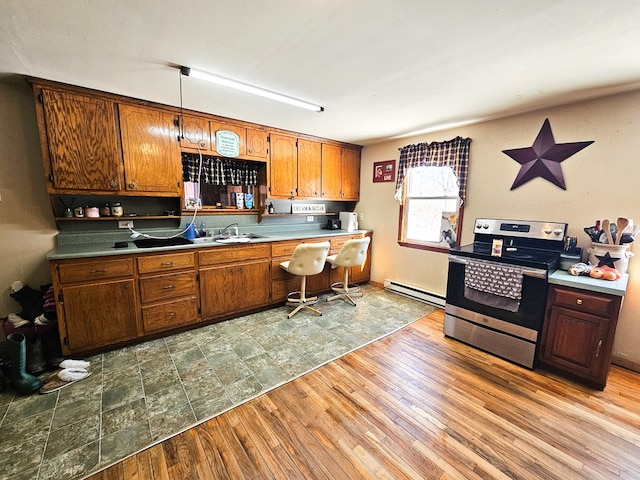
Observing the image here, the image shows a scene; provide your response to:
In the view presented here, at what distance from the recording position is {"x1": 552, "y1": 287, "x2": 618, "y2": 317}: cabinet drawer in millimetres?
1952

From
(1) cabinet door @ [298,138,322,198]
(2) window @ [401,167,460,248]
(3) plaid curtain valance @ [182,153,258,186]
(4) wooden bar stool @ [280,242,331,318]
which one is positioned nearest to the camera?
(4) wooden bar stool @ [280,242,331,318]

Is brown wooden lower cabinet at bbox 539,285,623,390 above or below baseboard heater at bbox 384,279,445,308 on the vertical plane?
above

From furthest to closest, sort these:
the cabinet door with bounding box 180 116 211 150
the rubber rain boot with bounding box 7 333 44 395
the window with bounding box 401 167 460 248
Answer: the window with bounding box 401 167 460 248, the cabinet door with bounding box 180 116 211 150, the rubber rain boot with bounding box 7 333 44 395

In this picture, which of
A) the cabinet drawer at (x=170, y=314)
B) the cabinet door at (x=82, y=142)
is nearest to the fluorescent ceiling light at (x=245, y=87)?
the cabinet door at (x=82, y=142)

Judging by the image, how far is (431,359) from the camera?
2.42 m

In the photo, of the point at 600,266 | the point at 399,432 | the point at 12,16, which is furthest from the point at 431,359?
the point at 12,16

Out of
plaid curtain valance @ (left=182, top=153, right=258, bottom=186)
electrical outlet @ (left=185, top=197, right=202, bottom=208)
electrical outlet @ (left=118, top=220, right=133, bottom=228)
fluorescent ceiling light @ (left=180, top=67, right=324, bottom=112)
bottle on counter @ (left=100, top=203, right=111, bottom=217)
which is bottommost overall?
electrical outlet @ (left=118, top=220, right=133, bottom=228)

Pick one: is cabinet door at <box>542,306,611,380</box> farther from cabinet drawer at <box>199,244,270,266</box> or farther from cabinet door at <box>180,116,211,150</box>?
cabinet door at <box>180,116,211,150</box>

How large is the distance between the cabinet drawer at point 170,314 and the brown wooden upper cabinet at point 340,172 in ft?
7.78

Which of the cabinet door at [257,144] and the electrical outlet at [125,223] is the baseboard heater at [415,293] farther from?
the electrical outlet at [125,223]

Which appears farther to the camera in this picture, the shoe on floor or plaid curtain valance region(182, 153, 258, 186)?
plaid curtain valance region(182, 153, 258, 186)

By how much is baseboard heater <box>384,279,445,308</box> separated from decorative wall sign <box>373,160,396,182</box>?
5.19ft

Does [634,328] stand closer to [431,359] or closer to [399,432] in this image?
[431,359]

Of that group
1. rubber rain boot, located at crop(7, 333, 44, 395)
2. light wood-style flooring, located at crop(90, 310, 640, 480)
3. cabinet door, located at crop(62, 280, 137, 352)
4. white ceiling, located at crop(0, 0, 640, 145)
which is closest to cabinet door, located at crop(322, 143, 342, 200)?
white ceiling, located at crop(0, 0, 640, 145)
